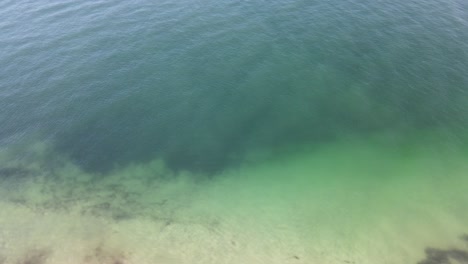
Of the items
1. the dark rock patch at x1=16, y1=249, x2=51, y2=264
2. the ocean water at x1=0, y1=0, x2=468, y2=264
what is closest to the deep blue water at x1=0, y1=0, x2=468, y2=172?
the ocean water at x1=0, y1=0, x2=468, y2=264

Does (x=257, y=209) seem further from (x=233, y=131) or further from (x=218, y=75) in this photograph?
(x=218, y=75)

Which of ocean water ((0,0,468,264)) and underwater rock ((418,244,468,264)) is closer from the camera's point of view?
underwater rock ((418,244,468,264))

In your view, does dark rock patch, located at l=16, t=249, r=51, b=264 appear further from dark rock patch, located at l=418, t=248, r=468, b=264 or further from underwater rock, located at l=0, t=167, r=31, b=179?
dark rock patch, located at l=418, t=248, r=468, b=264

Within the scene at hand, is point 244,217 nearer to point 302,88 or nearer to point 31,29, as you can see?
point 302,88

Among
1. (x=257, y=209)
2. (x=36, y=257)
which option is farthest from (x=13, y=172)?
(x=257, y=209)

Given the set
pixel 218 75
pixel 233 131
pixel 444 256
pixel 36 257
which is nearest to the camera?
pixel 444 256

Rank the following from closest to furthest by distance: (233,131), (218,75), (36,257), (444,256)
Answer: (444,256)
(36,257)
(233,131)
(218,75)
